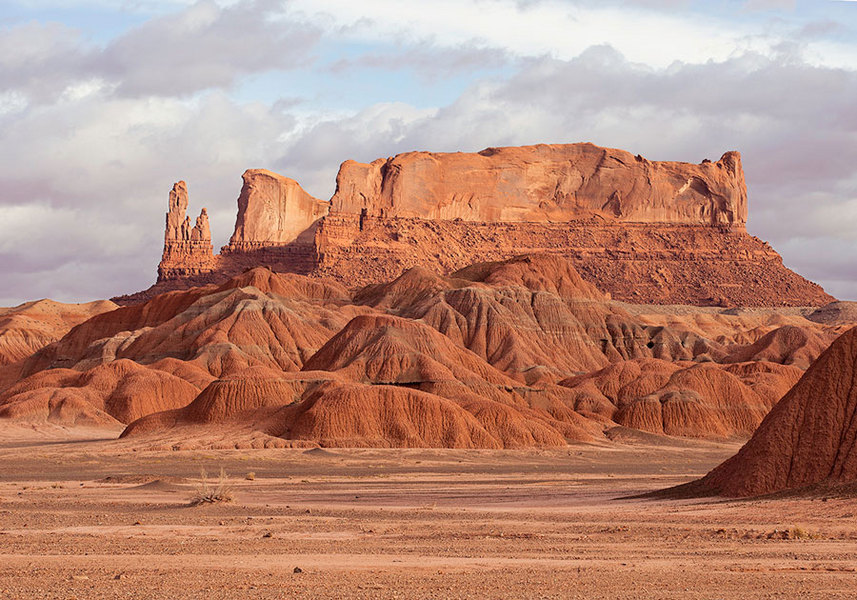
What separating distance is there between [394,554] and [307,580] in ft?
15.1

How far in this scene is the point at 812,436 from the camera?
36531 mm

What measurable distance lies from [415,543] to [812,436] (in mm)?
12459

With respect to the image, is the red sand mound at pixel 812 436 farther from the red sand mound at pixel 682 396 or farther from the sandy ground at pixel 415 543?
the red sand mound at pixel 682 396

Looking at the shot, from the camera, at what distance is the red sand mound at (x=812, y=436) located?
36.1 meters

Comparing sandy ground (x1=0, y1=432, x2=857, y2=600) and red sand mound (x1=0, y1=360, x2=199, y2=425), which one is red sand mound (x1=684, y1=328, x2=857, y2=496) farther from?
red sand mound (x1=0, y1=360, x2=199, y2=425)

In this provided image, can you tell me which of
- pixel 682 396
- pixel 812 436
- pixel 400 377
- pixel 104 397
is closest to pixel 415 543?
A: pixel 812 436

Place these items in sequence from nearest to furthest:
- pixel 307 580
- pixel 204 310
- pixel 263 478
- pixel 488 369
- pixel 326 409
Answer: pixel 307 580 → pixel 263 478 → pixel 326 409 → pixel 488 369 → pixel 204 310

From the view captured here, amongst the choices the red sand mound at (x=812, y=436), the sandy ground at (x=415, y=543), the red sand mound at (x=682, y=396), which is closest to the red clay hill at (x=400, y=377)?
the red sand mound at (x=682, y=396)

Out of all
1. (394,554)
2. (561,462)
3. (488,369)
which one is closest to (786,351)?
(488,369)

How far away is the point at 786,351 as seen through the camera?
599 ft

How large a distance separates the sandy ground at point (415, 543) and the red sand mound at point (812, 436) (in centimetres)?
152

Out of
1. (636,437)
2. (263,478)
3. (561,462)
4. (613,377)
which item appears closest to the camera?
(263,478)

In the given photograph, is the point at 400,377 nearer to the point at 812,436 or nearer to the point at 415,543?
the point at 812,436

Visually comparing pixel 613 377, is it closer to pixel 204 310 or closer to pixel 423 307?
pixel 423 307
